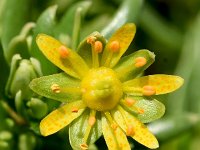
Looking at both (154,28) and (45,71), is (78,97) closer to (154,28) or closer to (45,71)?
(45,71)

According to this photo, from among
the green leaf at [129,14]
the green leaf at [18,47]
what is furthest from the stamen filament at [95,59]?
the green leaf at [129,14]

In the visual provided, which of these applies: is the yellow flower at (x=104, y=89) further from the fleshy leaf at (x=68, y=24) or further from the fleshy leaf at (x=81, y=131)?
the fleshy leaf at (x=68, y=24)

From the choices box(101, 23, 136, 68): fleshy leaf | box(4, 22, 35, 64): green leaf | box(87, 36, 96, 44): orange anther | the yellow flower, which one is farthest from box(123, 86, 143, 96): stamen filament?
box(4, 22, 35, 64): green leaf

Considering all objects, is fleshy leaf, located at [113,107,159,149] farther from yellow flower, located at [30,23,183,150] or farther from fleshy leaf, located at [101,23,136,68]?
fleshy leaf, located at [101,23,136,68]

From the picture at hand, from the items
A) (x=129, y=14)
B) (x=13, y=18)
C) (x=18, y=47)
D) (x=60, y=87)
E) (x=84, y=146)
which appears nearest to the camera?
(x=84, y=146)

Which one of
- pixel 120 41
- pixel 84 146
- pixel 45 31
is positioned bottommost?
pixel 84 146

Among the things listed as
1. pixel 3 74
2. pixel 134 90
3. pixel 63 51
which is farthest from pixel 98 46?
pixel 3 74

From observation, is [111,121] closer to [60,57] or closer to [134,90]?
[134,90]
